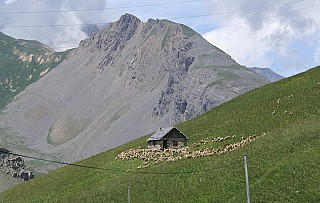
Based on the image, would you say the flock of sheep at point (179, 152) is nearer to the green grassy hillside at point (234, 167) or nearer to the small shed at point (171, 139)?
the green grassy hillside at point (234, 167)

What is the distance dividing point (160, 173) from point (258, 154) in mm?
13571

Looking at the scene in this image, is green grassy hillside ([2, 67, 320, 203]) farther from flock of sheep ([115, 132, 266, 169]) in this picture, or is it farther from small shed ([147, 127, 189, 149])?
small shed ([147, 127, 189, 149])

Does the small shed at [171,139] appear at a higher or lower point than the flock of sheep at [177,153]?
higher

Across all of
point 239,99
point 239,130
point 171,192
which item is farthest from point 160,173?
point 239,99

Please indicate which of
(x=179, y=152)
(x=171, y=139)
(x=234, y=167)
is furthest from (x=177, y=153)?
(x=234, y=167)

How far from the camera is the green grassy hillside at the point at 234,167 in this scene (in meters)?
48.9

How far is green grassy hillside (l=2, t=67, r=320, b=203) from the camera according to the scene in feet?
160

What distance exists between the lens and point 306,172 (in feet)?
157

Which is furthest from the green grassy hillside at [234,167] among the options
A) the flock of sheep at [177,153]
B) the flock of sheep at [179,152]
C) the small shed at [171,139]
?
the small shed at [171,139]

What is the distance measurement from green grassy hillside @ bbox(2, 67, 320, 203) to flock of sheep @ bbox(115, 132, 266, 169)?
86 centimetres

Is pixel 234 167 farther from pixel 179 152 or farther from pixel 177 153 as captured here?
pixel 179 152

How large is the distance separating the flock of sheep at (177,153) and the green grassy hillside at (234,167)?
2.82 ft

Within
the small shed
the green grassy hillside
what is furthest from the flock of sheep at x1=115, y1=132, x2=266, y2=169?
the small shed

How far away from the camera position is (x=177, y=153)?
255ft
